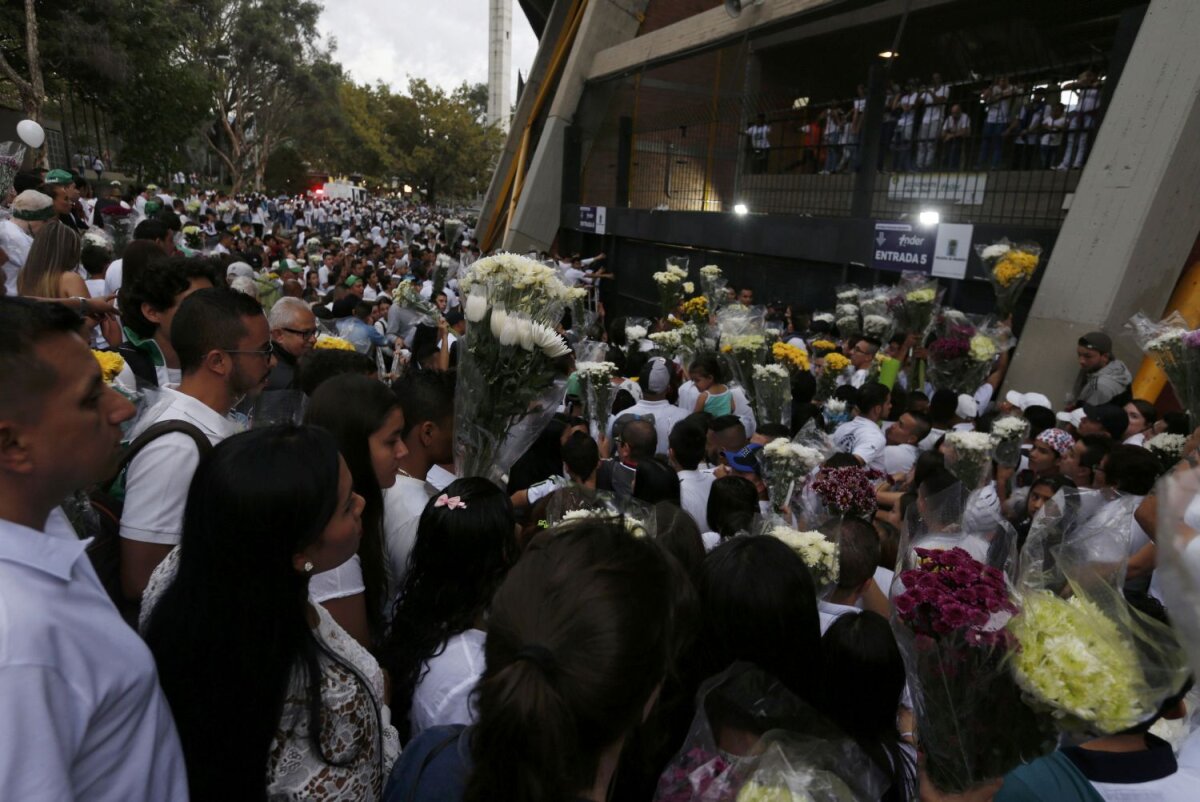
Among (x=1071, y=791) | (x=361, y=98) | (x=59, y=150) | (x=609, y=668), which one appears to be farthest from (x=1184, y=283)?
(x=361, y=98)

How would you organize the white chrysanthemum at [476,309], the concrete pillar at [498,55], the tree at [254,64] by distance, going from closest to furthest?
the white chrysanthemum at [476,309]
the tree at [254,64]
the concrete pillar at [498,55]

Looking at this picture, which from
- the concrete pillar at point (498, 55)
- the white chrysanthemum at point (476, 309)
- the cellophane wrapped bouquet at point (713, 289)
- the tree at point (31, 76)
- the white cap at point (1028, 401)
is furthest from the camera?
the concrete pillar at point (498, 55)

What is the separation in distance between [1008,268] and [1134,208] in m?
1.38

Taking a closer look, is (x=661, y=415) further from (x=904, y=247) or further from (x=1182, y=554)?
(x=904, y=247)

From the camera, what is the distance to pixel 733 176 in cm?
1809

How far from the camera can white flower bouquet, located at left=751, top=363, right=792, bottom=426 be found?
19.2 ft

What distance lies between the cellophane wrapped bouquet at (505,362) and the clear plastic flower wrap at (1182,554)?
85.0 inches

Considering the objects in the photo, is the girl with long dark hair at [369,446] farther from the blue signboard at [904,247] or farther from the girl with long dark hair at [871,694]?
the blue signboard at [904,247]

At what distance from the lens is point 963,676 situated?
1.77 metres

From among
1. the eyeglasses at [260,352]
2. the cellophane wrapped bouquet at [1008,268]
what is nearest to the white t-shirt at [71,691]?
the eyeglasses at [260,352]

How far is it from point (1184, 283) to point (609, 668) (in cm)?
957

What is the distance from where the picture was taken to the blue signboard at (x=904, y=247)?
32.5 ft

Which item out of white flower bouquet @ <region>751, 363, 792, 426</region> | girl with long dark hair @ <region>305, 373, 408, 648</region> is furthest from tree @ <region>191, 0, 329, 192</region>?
girl with long dark hair @ <region>305, 373, 408, 648</region>

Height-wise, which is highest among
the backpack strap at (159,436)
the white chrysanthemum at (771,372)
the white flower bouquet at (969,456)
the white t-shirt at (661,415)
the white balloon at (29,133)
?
the white balloon at (29,133)
